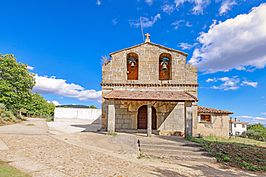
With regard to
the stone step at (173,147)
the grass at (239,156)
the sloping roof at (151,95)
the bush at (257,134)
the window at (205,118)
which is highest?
the sloping roof at (151,95)

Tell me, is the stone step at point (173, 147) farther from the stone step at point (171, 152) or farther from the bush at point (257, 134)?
the bush at point (257, 134)

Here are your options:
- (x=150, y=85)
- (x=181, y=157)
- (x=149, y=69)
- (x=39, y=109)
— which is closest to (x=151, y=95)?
(x=150, y=85)

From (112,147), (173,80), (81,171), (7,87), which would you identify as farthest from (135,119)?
(7,87)

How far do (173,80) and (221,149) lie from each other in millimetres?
6113

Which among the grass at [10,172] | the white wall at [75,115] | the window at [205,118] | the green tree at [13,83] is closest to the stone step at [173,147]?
the grass at [10,172]

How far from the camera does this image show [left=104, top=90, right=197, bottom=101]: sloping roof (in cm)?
1177

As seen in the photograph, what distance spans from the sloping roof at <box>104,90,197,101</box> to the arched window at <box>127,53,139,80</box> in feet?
5.45

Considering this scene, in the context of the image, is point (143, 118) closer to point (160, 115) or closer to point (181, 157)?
point (160, 115)

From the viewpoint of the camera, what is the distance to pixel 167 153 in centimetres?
832

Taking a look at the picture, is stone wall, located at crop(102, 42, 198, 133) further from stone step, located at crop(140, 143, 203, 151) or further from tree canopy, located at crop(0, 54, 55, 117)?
tree canopy, located at crop(0, 54, 55, 117)

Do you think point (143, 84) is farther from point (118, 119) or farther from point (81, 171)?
point (81, 171)

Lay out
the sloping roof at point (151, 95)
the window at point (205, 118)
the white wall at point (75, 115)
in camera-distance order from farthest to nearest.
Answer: the white wall at point (75, 115) → the window at point (205, 118) → the sloping roof at point (151, 95)

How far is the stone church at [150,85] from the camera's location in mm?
13484

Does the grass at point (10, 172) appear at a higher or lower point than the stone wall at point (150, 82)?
lower
